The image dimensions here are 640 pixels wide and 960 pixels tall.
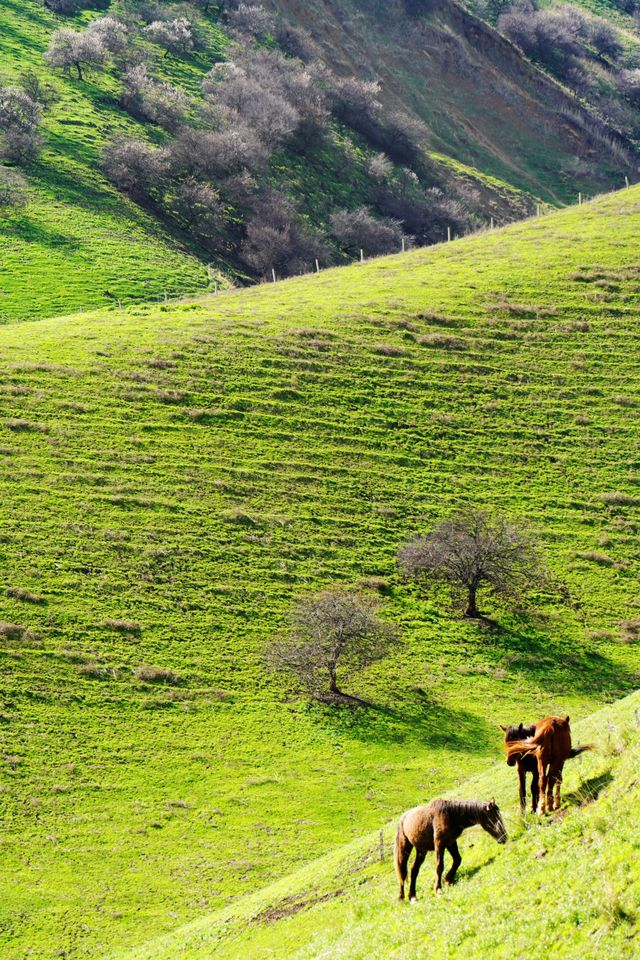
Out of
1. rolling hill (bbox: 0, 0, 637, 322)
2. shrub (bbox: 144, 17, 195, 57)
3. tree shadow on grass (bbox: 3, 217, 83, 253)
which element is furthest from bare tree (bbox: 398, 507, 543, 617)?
shrub (bbox: 144, 17, 195, 57)

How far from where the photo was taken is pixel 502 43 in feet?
514

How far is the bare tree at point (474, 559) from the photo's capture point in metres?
46.9

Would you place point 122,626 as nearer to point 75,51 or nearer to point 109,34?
point 75,51

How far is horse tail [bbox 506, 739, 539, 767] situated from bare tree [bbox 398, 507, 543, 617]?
3125 centimetres

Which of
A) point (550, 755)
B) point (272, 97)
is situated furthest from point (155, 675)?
point (272, 97)

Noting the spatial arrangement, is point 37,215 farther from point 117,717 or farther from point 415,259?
point 117,717

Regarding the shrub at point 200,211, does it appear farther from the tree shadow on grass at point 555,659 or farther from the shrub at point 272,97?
the tree shadow on grass at point 555,659

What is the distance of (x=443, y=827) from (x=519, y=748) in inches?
77.0

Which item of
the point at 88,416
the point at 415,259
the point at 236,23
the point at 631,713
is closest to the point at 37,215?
the point at 415,259

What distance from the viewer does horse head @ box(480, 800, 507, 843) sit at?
14634 mm

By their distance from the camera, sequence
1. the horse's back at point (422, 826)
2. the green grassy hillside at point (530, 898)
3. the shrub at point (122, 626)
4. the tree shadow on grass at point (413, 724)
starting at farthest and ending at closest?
A: the shrub at point (122, 626)
the tree shadow on grass at point (413, 724)
the horse's back at point (422, 826)
the green grassy hillside at point (530, 898)

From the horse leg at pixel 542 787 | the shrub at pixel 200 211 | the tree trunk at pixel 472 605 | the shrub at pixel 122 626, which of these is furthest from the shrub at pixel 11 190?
the horse leg at pixel 542 787

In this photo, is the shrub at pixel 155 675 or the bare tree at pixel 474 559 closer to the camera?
the shrub at pixel 155 675

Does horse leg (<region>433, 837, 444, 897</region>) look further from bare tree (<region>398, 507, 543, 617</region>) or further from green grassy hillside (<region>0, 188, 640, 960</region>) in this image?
bare tree (<region>398, 507, 543, 617</region>)
